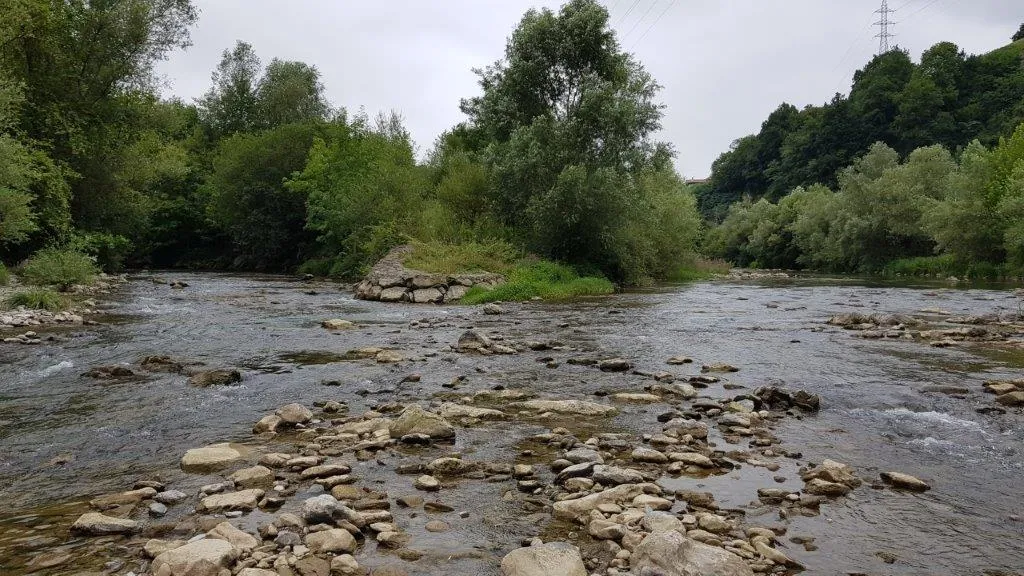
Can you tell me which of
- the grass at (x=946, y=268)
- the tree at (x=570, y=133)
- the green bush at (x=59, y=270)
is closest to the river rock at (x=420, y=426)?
the green bush at (x=59, y=270)

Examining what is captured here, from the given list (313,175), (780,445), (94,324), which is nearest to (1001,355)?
(780,445)

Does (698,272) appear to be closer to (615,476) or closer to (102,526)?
(615,476)

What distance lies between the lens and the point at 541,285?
106 feet

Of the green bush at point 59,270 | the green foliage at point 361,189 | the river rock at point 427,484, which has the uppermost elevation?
the green foliage at point 361,189

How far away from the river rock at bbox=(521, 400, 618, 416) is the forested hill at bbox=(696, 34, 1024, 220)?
91.6 m

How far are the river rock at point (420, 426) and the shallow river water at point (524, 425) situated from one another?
29cm

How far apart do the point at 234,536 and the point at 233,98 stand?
3347 inches

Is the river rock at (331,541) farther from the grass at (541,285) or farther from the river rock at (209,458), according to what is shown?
the grass at (541,285)

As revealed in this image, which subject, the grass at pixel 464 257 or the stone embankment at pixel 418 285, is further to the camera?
the grass at pixel 464 257

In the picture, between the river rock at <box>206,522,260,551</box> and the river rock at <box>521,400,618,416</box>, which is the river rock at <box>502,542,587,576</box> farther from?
the river rock at <box>521,400,618,416</box>

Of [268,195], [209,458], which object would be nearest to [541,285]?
[209,458]

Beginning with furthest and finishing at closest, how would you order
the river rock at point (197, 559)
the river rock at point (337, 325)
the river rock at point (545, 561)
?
the river rock at point (337, 325) < the river rock at point (545, 561) < the river rock at point (197, 559)

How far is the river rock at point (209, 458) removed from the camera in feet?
23.0

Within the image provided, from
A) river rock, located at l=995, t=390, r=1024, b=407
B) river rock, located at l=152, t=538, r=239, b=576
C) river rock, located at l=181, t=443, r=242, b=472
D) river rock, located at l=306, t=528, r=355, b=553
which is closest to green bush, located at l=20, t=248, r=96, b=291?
river rock, located at l=181, t=443, r=242, b=472
